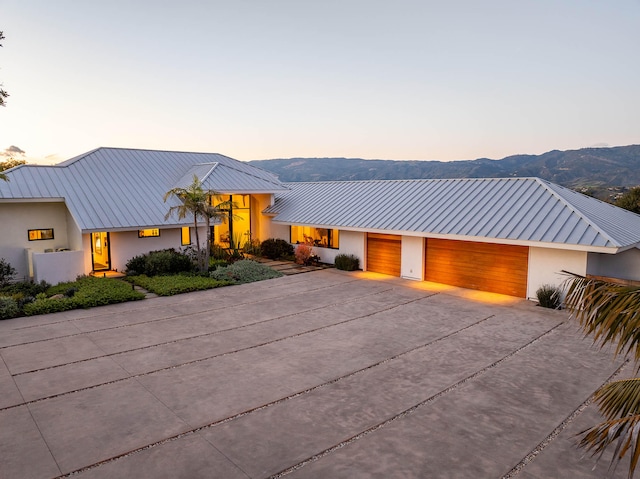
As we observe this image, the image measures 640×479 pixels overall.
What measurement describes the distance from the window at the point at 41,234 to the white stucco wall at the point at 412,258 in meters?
16.5

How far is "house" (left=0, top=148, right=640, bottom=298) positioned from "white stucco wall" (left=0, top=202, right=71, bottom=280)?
4 cm

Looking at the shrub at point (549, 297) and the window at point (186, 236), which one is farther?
the window at point (186, 236)

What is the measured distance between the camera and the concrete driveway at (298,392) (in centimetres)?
616

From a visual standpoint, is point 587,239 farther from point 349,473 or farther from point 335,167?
point 335,167

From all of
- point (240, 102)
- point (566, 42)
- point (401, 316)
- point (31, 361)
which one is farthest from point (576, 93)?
point (31, 361)

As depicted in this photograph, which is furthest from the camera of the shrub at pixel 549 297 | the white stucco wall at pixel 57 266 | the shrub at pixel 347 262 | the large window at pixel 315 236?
the large window at pixel 315 236

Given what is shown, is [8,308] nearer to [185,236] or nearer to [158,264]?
[158,264]

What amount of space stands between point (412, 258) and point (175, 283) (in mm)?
10615

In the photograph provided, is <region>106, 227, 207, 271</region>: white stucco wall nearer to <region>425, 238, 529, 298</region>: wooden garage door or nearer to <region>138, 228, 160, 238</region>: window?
<region>138, 228, 160, 238</region>: window

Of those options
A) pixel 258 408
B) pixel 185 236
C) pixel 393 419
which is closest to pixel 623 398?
pixel 393 419

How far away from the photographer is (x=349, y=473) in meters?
5.86

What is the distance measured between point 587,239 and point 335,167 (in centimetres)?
14799

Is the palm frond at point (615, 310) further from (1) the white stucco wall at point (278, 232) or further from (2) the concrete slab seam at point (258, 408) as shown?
(1) the white stucco wall at point (278, 232)

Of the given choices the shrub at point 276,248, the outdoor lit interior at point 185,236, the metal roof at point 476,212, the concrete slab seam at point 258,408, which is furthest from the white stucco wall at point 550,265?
the outdoor lit interior at point 185,236
